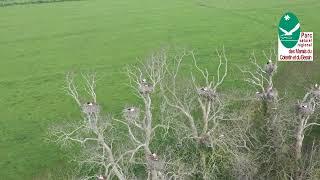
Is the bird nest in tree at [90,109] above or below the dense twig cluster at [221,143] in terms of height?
above

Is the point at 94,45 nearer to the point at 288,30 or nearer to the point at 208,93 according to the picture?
the point at 208,93

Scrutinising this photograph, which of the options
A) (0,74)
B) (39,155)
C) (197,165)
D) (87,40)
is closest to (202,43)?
(87,40)

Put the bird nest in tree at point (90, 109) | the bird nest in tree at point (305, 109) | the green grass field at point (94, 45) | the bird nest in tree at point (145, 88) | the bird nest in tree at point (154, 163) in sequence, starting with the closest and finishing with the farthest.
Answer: the bird nest in tree at point (154, 163) < the bird nest in tree at point (90, 109) < the bird nest in tree at point (305, 109) < the bird nest in tree at point (145, 88) < the green grass field at point (94, 45)

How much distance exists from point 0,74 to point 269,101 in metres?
18.5

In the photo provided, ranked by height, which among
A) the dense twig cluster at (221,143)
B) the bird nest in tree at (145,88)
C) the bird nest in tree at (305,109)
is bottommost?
the dense twig cluster at (221,143)

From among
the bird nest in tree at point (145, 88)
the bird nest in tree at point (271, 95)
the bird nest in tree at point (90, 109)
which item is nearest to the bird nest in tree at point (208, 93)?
the bird nest in tree at point (145, 88)

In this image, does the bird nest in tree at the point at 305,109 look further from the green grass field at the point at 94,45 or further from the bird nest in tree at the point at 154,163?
the green grass field at the point at 94,45

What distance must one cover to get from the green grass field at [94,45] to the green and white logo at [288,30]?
888cm

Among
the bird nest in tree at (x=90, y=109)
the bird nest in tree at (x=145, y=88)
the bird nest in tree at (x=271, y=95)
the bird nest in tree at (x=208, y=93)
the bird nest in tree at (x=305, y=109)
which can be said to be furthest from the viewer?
the bird nest in tree at (x=271, y=95)

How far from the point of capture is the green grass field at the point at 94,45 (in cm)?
2292

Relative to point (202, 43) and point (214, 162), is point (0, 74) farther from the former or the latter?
point (214, 162)

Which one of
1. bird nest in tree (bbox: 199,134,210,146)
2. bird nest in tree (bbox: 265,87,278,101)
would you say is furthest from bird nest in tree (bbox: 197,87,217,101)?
bird nest in tree (bbox: 265,87,278,101)

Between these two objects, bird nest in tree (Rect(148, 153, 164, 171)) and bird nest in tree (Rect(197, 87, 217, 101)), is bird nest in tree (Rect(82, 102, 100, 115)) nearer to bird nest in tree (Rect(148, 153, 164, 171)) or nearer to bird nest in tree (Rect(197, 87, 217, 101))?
bird nest in tree (Rect(148, 153, 164, 171))

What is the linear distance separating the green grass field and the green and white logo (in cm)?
888
